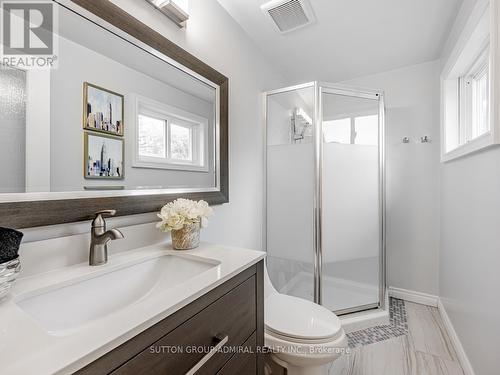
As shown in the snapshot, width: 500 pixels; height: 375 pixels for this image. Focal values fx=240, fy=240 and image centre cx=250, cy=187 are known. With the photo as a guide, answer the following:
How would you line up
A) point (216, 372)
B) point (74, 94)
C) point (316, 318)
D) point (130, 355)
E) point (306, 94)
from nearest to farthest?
point (130, 355) < point (216, 372) < point (74, 94) < point (316, 318) < point (306, 94)

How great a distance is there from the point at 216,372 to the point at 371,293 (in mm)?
1901

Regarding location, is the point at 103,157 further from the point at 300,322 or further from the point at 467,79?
the point at 467,79

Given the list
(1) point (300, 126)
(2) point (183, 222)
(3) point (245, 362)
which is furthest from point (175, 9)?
(3) point (245, 362)

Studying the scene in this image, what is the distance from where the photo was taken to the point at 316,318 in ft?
4.18

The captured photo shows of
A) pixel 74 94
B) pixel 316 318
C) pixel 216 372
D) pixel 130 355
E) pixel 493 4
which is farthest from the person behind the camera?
pixel 316 318

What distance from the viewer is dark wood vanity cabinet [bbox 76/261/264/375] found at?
0.49m

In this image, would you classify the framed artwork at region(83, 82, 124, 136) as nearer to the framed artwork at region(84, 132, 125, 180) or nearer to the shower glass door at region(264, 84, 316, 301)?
the framed artwork at region(84, 132, 125, 180)

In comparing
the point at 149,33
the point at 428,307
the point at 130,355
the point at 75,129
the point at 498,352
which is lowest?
the point at 428,307

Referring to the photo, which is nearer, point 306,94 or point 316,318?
point 316,318

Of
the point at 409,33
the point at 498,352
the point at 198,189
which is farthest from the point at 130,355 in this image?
the point at 409,33

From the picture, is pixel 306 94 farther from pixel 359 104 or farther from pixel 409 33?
pixel 409 33

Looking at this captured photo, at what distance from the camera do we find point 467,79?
6.10 ft

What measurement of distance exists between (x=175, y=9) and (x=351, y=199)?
1820 millimetres

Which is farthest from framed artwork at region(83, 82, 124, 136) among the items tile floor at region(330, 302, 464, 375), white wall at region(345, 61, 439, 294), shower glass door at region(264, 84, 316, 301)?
white wall at region(345, 61, 439, 294)
